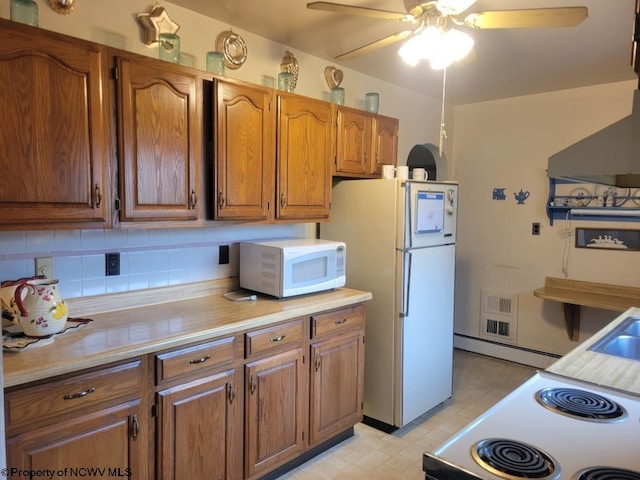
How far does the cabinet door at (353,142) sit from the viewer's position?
2943 mm

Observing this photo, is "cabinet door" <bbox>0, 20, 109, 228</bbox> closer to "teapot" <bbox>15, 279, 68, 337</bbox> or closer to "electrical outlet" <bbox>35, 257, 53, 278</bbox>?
"teapot" <bbox>15, 279, 68, 337</bbox>

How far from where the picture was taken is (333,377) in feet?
8.71

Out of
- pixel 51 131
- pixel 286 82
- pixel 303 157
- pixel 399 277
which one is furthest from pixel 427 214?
pixel 51 131

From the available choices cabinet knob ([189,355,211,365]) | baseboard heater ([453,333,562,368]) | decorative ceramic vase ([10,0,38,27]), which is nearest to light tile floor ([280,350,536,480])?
baseboard heater ([453,333,562,368])

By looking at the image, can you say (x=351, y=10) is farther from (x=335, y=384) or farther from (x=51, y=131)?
(x=335, y=384)

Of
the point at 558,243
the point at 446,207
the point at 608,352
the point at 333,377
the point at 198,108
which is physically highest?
the point at 198,108

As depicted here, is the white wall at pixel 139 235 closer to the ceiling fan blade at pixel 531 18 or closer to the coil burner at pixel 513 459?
the ceiling fan blade at pixel 531 18

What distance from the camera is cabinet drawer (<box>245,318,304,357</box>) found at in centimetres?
219

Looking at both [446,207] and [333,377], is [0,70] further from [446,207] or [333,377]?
[446,207]

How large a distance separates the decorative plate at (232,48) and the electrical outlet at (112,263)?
1.27 metres

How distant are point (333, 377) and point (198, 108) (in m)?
1.68

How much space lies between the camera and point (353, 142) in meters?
3.03

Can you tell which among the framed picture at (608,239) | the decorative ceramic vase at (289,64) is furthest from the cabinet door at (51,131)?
the framed picture at (608,239)

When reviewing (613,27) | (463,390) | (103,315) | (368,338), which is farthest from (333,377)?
(613,27)
